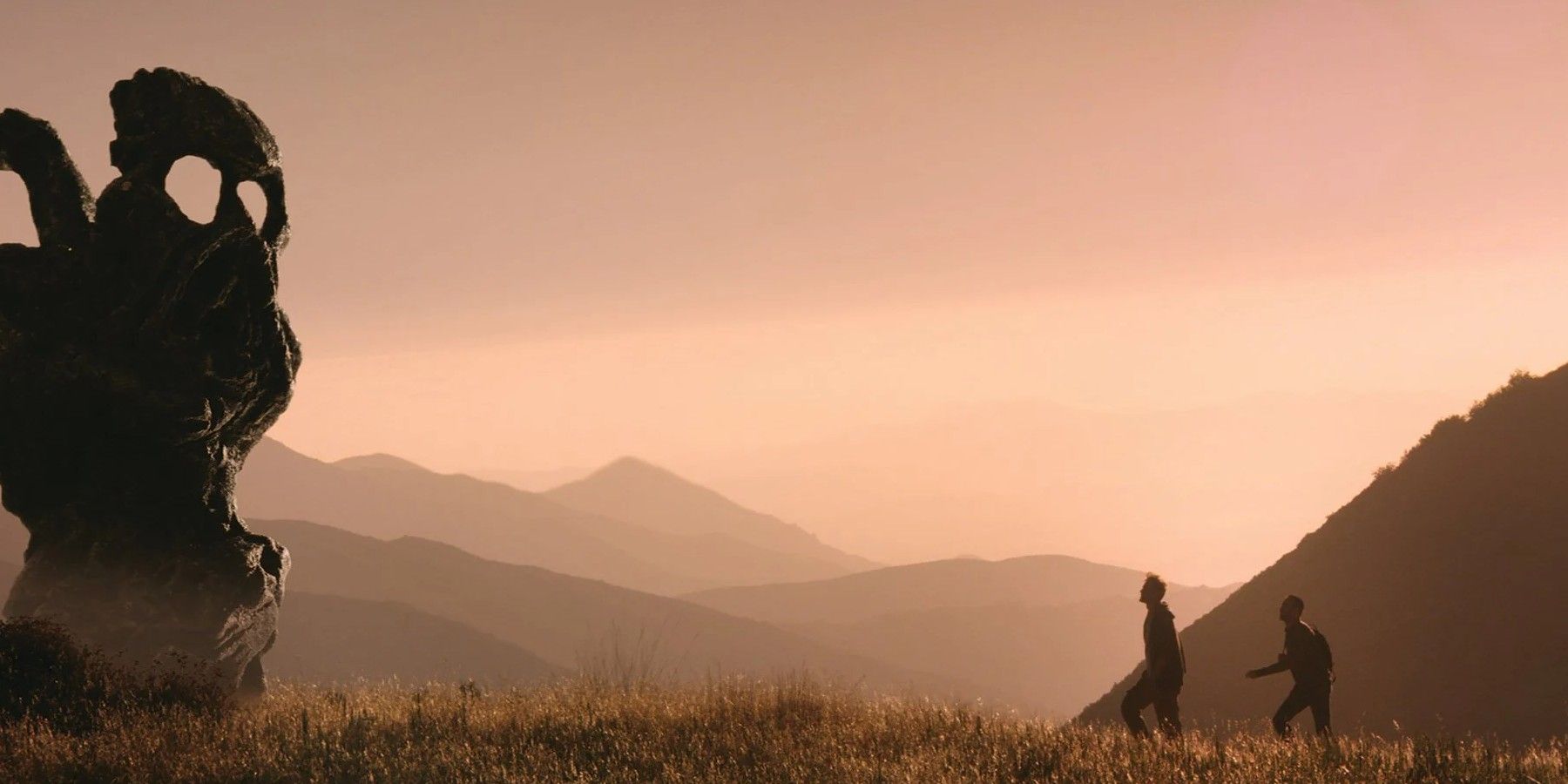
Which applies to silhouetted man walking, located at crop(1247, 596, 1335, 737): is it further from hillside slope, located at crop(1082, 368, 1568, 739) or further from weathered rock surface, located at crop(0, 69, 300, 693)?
hillside slope, located at crop(1082, 368, 1568, 739)

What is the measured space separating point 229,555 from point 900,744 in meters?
7.81

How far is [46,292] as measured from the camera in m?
12.4

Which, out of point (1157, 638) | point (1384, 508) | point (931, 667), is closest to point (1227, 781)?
point (1157, 638)

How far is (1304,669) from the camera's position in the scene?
41.2 feet

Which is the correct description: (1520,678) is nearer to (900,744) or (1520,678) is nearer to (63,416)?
(900,744)

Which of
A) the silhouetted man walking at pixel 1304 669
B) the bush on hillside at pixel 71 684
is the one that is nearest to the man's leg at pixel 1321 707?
the silhouetted man walking at pixel 1304 669

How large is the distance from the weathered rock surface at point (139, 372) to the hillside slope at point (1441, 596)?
79.2ft

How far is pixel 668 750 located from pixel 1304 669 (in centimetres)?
699

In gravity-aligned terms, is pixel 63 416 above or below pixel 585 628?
above

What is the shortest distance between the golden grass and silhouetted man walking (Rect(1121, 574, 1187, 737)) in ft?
3.70

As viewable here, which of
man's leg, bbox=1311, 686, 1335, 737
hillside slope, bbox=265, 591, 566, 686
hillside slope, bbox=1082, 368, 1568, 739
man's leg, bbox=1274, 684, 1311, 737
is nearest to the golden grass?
man's leg, bbox=1274, 684, 1311, 737

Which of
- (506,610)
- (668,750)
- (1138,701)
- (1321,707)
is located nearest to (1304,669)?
(1321,707)

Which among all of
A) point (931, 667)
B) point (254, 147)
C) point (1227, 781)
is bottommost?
point (931, 667)

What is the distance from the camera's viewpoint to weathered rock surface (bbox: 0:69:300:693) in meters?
12.4
